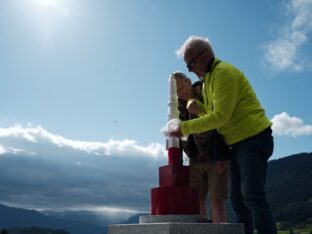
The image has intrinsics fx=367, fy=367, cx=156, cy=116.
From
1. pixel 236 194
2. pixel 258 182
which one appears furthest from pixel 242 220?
pixel 258 182

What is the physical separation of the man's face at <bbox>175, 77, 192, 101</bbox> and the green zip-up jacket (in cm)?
124

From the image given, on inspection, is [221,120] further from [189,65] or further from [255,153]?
[189,65]

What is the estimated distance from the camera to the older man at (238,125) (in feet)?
14.3

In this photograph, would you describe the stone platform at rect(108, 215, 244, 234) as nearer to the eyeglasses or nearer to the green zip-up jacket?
the green zip-up jacket

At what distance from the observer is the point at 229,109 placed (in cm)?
444

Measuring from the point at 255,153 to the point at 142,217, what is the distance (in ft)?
5.33

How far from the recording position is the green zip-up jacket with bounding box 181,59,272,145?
4.44 meters

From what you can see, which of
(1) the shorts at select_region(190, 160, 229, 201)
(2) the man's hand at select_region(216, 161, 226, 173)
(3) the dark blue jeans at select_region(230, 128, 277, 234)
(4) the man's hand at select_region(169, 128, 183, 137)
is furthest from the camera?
(1) the shorts at select_region(190, 160, 229, 201)

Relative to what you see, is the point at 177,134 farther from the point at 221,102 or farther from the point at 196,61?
the point at 196,61

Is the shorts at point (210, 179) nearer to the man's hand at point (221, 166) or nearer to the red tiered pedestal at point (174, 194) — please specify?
the man's hand at point (221, 166)

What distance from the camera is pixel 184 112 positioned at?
621 centimetres

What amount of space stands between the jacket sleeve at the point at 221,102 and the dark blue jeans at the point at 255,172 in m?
0.46

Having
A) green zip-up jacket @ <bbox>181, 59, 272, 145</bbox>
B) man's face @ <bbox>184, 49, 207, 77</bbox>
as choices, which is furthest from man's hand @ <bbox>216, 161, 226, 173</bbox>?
man's face @ <bbox>184, 49, 207, 77</bbox>

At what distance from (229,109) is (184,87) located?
1809 mm
